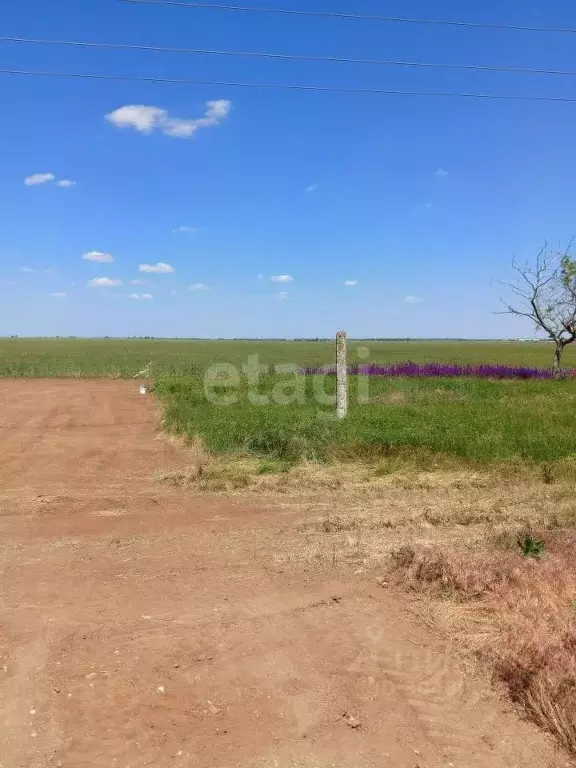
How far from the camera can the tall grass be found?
9484 millimetres

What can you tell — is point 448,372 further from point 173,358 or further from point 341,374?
point 173,358

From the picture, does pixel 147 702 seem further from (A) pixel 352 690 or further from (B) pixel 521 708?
(B) pixel 521 708

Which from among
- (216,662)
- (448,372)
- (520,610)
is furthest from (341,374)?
(448,372)

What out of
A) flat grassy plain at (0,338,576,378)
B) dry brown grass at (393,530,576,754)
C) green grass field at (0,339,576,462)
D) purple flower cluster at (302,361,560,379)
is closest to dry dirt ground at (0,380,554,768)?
dry brown grass at (393,530,576,754)

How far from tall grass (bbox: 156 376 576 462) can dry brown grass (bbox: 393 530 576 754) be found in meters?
3.91

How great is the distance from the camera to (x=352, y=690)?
327 centimetres

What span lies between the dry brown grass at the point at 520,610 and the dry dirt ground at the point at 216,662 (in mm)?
184

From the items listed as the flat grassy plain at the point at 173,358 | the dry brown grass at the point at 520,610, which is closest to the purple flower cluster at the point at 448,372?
the flat grassy plain at the point at 173,358

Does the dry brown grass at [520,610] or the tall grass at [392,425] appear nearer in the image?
the dry brown grass at [520,610]

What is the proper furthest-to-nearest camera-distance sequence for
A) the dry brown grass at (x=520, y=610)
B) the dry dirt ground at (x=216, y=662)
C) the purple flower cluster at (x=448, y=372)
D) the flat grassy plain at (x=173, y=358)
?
the flat grassy plain at (x=173, y=358), the purple flower cluster at (x=448, y=372), the dry brown grass at (x=520, y=610), the dry dirt ground at (x=216, y=662)

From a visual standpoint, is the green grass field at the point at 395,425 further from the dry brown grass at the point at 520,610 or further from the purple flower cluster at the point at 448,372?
the purple flower cluster at the point at 448,372

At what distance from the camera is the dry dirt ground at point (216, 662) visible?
280 centimetres

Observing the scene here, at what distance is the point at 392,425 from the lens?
10.8 metres

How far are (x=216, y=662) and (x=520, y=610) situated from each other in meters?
2.17
